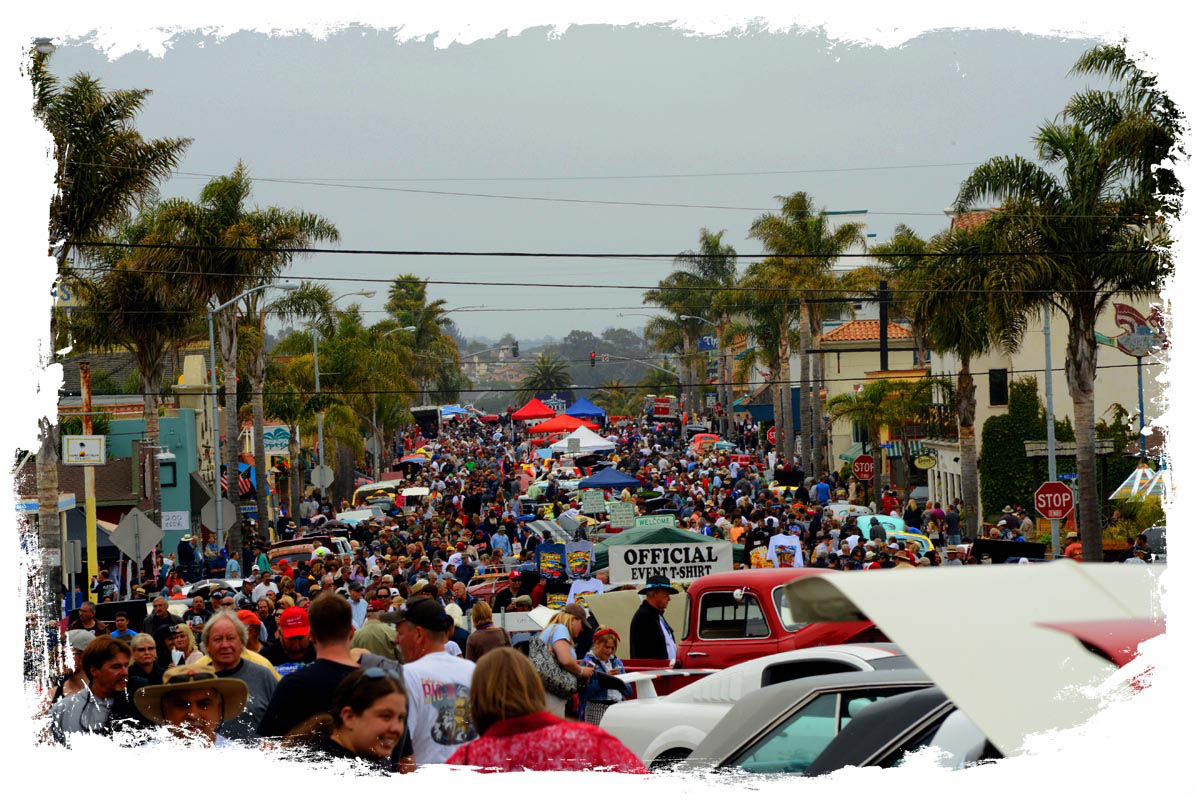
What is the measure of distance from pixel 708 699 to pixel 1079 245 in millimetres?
20298

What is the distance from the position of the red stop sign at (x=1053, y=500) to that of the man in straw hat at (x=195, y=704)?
65.6 ft

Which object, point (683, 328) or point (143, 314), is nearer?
point (143, 314)

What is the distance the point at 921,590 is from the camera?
11.6ft

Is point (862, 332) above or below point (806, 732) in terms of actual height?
above

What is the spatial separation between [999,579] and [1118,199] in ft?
83.7

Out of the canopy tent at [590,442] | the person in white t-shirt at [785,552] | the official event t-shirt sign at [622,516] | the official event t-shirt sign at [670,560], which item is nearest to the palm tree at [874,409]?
the canopy tent at [590,442]

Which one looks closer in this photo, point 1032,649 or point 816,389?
point 1032,649

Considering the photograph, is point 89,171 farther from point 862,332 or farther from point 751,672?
point 862,332

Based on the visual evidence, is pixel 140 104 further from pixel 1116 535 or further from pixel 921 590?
pixel 1116 535

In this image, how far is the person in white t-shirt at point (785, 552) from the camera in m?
21.4

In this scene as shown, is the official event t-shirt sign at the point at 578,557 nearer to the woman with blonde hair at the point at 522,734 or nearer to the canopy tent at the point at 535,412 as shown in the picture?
the woman with blonde hair at the point at 522,734

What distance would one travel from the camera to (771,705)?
6.43m

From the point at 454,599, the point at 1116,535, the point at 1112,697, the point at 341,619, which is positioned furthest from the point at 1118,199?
the point at 1112,697

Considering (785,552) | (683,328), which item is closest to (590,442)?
(785,552)
